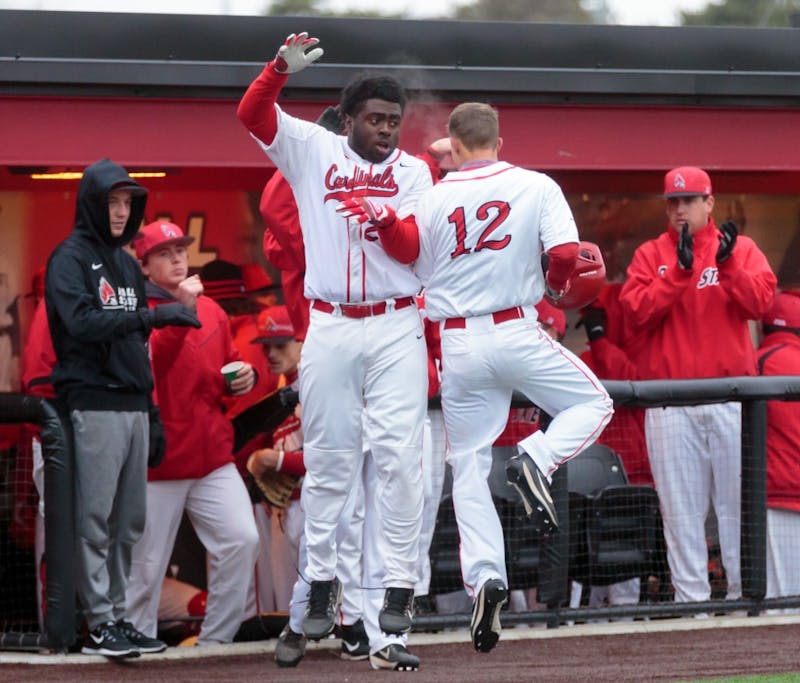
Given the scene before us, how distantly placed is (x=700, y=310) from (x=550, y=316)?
714mm

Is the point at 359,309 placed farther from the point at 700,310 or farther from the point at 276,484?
Answer: the point at 700,310

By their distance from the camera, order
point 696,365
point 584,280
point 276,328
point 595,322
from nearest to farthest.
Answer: point 584,280 → point 696,365 → point 276,328 → point 595,322

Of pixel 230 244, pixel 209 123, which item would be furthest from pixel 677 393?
pixel 230 244

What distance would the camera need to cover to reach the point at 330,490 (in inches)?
223

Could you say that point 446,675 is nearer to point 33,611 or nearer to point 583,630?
point 583,630

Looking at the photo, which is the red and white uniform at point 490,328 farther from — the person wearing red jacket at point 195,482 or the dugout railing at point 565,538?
the person wearing red jacket at point 195,482

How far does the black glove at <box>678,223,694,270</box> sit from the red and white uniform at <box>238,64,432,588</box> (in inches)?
81.6

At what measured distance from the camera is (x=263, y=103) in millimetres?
5402

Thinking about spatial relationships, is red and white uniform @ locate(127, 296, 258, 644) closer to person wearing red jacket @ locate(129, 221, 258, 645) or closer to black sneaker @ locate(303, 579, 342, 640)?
person wearing red jacket @ locate(129, 221, 258, 645)

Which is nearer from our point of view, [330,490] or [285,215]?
[330,490]

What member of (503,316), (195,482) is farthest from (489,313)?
(195,482)

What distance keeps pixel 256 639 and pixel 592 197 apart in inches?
131

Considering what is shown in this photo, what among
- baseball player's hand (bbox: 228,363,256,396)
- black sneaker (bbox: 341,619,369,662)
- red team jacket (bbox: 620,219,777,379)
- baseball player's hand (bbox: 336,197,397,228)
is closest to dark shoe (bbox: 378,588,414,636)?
black sneaker (bbox: 341,619,369,662)

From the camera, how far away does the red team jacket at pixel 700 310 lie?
24.1 feet
